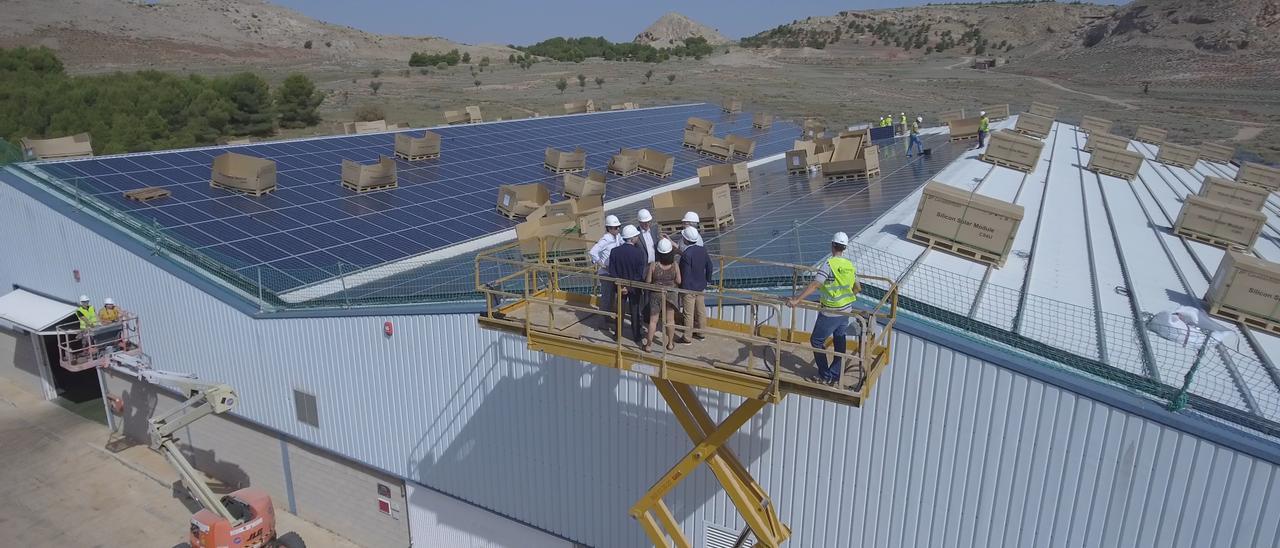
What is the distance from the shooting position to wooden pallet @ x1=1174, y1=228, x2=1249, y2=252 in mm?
15413

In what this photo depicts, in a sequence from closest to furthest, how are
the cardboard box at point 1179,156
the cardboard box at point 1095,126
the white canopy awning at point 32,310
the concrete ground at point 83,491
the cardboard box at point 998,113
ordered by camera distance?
the concrete ground at point 83,491 < the white canopy awning at point 32,310 < the cardboard box at point 1179,156 < the cardboard box at point 1095,126 < the cardboard box at point 998,113

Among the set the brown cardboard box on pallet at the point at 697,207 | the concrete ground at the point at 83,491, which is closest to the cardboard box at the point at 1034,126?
the brown cardboard box on pallet at the point at 697,207

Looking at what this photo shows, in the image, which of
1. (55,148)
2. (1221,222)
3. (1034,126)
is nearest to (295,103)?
Result: (55,148)

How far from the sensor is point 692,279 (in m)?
8.58

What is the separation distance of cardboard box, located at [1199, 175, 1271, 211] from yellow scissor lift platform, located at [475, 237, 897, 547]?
585 inches

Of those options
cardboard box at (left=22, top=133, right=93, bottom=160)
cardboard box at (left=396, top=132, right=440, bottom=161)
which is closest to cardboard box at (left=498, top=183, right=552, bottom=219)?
cardboard box at (left=396, top=132, right=440, bottom=161)

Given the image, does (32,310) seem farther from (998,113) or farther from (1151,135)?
(1151,135)

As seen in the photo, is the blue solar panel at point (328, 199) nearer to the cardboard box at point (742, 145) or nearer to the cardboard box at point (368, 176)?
the cardboard box at point (368, 176)

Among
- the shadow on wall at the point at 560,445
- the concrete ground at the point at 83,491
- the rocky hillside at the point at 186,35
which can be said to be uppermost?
the rocky hillside at the point at 186,35

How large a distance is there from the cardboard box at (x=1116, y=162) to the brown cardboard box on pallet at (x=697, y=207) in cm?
1393

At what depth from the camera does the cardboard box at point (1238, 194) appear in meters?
19.0

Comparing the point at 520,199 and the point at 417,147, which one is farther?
the point at 417,147

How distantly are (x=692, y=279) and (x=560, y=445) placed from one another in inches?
203

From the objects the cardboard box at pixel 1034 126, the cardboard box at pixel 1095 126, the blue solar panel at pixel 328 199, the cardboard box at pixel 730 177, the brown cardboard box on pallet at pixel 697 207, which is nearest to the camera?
the brown cardboard box on pallet at pixel 697 207
